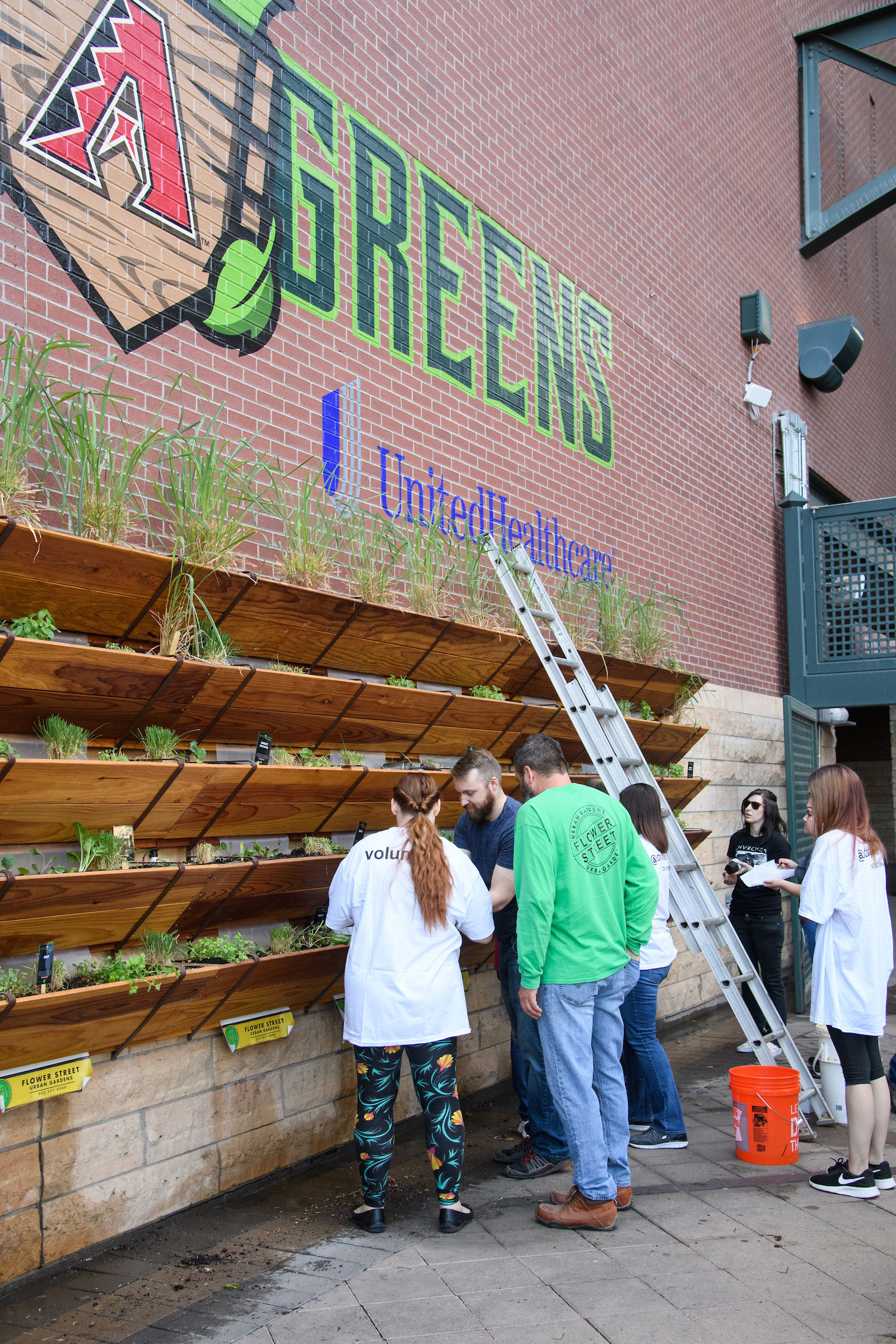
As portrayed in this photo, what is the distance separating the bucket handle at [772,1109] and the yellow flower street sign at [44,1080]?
8.97 ft

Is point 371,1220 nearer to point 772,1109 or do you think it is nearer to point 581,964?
point 581,964

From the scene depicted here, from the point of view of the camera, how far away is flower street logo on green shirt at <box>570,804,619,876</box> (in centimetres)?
393

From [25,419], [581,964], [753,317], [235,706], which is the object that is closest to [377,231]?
[25,419]

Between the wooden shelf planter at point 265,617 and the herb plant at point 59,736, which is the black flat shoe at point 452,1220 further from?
the wooden shelf planter at point 265,617

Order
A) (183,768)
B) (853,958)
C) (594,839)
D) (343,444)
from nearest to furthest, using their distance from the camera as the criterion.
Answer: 1. (183,768)
2. (594,839)
3. (853,958)
4. (343,444)

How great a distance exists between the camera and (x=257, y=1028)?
13.9 feet

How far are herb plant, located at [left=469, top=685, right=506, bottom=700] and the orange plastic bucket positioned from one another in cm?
216

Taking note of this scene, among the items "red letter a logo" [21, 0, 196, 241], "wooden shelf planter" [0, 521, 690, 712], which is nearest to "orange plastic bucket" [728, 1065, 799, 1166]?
"wooden shelf planter" [0, 521, 690, 712]

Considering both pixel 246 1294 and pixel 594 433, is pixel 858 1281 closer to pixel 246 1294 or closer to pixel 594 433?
pixel 246 1294

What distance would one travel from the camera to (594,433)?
7.63 meters

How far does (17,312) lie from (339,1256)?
11.2ft

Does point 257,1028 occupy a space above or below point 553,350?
below

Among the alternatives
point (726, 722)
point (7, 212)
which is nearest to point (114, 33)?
point (7, 212)

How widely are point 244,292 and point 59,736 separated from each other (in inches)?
92.1
